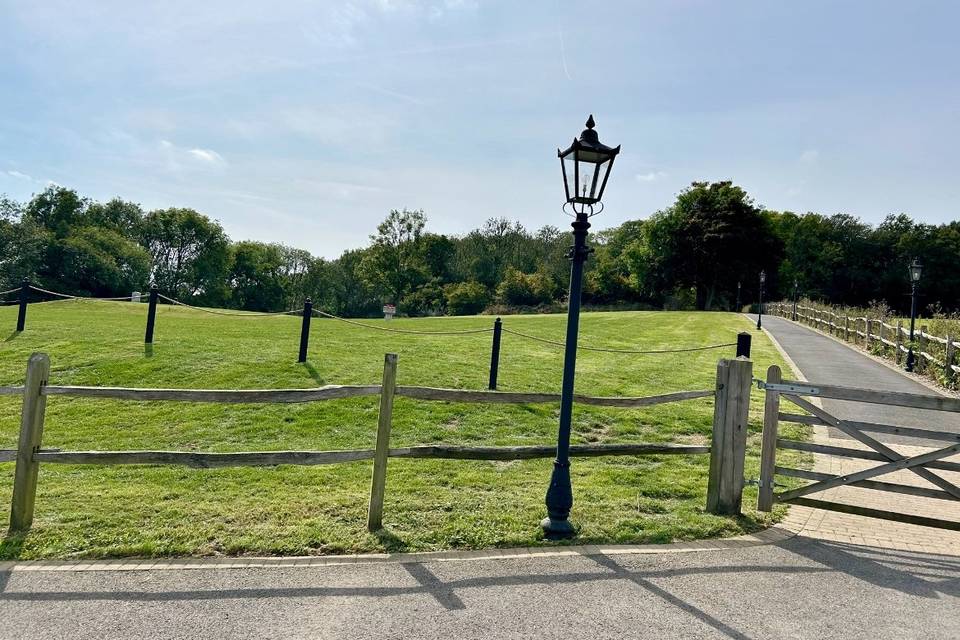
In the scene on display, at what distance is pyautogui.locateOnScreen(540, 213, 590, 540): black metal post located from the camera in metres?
5.16

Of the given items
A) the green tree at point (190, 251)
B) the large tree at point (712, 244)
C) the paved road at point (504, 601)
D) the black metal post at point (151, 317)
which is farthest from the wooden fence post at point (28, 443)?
the green tree at point (190, 251)

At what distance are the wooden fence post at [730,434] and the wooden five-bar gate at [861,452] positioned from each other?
10.2 inches

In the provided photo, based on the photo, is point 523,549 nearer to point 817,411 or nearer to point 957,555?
point 817,411

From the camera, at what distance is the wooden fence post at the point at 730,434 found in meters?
5.71

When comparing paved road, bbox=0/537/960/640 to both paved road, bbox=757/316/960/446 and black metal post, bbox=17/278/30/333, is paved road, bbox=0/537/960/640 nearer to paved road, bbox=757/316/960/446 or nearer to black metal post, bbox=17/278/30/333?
paved road, bbox=757/316/960/446

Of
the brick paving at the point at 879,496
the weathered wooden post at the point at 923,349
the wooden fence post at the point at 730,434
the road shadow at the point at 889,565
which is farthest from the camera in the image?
the weathered wooden post at the point at 923,349

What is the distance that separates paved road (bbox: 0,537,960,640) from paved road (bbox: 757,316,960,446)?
6.63 meters

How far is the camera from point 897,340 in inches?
797

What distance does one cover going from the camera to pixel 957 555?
515 centimetres

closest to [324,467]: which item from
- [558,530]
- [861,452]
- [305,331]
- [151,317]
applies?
[558,530]

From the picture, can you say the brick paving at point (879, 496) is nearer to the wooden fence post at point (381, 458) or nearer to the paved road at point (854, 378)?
the paved road at point (854, 378)

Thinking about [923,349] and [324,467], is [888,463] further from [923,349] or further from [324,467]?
[923,349]

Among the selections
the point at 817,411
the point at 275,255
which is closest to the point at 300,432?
the point at 817,411

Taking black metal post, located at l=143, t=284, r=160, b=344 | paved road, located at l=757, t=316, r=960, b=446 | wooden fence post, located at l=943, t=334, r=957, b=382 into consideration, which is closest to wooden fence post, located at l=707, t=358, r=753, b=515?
paved road, located at l=757, t=316, r=960, b=446
